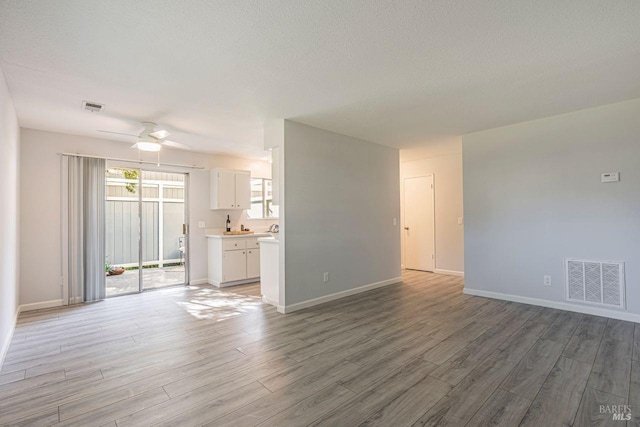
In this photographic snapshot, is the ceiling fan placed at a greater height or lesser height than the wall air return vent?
greater

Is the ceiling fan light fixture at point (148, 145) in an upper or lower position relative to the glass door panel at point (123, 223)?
upper

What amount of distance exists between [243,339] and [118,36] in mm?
2889

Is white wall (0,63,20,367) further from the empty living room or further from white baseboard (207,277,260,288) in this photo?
white baseboard (207,277,260,288)

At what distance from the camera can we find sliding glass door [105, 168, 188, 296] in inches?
214

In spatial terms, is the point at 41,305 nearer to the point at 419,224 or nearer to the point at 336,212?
the point at 336,212

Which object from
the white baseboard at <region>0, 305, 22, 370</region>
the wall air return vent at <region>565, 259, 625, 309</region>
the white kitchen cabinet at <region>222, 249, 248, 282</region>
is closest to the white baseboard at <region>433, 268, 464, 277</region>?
the wall air return vent at <region>565, 259, 625, 309</region>

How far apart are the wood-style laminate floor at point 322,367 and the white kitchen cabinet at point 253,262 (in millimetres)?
1803

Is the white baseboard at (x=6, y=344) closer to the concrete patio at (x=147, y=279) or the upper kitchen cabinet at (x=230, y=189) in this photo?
the concrete patio at (x=147, y=279)

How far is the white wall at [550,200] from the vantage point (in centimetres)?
359

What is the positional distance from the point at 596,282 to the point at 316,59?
14.1 ft

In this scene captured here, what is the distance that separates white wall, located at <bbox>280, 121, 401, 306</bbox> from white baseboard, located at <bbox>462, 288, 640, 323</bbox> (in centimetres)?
159

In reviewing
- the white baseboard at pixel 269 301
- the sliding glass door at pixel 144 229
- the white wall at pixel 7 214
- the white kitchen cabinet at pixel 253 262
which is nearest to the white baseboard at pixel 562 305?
the white baseboard at pixel 269 301

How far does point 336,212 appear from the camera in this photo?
15.7 ft

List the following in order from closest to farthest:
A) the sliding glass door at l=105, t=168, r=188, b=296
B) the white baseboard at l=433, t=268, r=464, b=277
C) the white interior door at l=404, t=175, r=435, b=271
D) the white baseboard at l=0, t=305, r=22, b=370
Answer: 1. the white baseboard at l=0, t=305, r=22, b=370
2. the sliding glass door at l=105, t=168, r=188, b=296
3. the white baseboard at l=433, t=268, r=464, b=277
4. the white interior door at l=404, t=175, r=435, b=271
